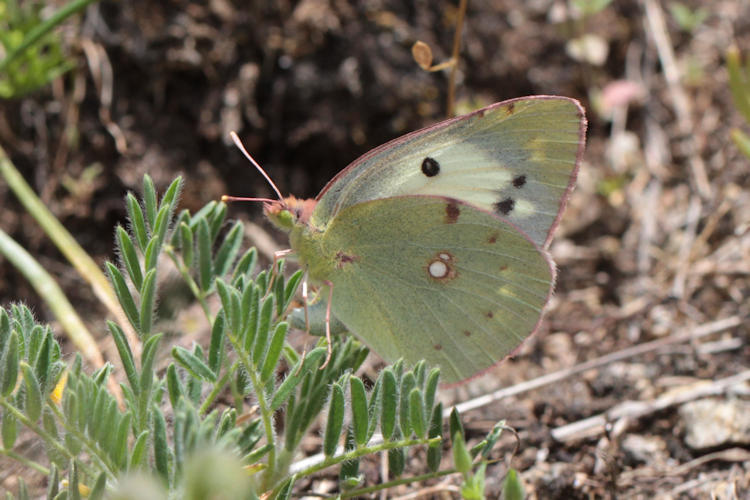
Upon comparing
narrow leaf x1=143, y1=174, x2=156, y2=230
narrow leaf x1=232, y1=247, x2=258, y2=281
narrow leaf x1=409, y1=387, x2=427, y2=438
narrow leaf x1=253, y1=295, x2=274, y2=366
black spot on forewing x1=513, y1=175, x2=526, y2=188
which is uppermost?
black spot on forewing x1=513, y1=175, x2=526, y2=188

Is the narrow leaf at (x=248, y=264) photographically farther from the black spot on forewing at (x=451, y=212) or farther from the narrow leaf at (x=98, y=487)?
the narrow leaf at (x=98, y=487)

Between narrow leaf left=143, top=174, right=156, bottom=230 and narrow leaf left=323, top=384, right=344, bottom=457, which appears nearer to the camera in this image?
narrow leaf left=323, top=384, right=344, bottom=457

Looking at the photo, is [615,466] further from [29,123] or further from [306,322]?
[29,123]

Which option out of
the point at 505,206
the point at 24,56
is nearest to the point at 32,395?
the point at 505,206

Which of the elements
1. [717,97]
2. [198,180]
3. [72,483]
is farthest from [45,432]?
[717,97]

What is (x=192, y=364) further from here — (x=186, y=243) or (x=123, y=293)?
(x=186, y=243)

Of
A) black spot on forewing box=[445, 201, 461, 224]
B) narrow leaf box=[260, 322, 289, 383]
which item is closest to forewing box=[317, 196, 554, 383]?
black spot on forewing box=[445, 201, 461, 224]

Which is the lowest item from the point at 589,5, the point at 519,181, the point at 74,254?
the point at 519,181

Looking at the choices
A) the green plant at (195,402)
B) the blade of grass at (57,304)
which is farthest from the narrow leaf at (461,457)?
the blade of grass at (57,304)

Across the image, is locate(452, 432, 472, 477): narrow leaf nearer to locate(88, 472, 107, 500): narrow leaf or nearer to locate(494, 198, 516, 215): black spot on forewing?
locate(88, 472, 107, 500): narrow leaf
